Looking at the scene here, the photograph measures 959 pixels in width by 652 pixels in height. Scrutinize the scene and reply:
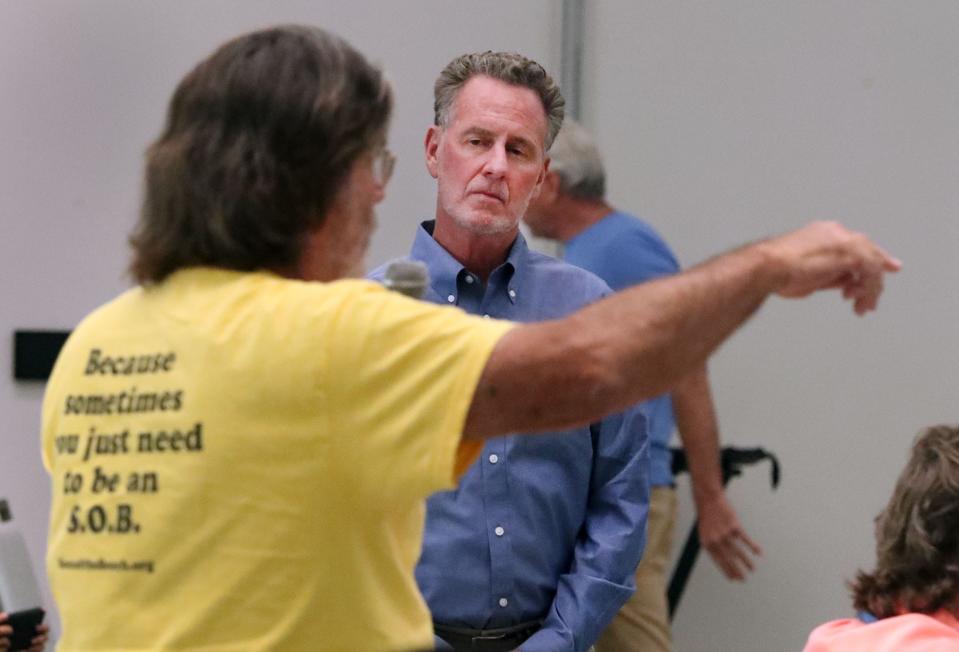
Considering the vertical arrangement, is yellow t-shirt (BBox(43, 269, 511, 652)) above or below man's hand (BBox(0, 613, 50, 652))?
above

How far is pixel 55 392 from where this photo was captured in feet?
5.12

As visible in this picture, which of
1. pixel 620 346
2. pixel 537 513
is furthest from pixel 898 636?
pixel 620 346

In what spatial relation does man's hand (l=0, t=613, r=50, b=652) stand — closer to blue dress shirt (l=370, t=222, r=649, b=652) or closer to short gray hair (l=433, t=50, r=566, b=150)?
blue dress shirt (l=370, t=222, r=649, b=652)

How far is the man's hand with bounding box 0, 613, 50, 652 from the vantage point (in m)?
3.24

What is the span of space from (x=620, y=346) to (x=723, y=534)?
2.18 meters

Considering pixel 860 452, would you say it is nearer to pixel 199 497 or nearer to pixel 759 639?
pixel 759 639

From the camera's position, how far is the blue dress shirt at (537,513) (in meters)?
2.38

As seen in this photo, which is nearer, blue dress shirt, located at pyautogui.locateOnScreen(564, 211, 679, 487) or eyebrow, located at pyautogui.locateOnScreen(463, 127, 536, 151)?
eyebrow, located at pyautogui.locateOnScreen(463, 127, 536, 151)

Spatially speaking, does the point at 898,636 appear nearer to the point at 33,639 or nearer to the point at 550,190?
the point at 33,639

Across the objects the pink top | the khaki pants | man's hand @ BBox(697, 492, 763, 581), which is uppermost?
the pink top

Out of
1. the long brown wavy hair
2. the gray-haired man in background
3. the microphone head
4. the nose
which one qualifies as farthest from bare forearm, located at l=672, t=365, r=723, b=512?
the microphone head

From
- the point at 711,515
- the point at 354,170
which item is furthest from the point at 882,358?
the point at 354,170

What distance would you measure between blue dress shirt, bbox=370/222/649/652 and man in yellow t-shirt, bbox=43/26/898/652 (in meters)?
0.83

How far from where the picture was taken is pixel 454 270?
252 cm
